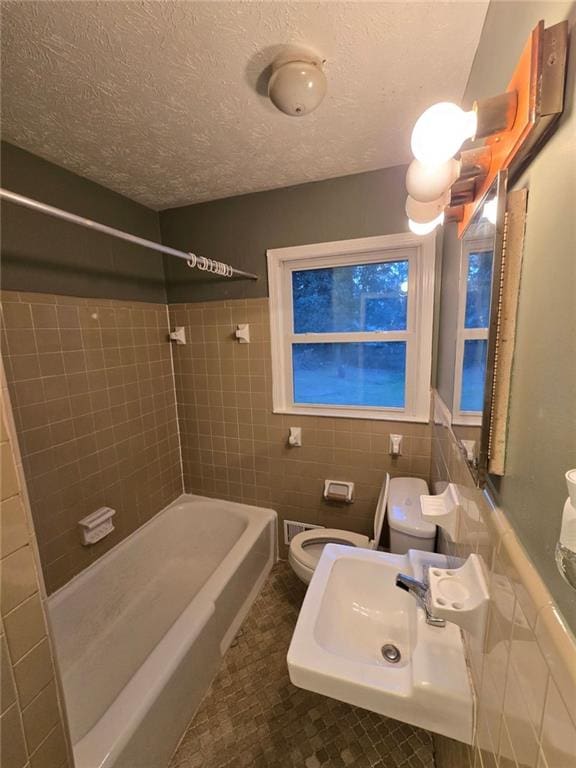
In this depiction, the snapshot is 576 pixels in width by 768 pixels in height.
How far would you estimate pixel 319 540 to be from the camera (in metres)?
1.82

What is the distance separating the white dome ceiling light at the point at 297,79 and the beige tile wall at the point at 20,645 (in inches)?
43.5

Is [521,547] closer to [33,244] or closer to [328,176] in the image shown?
[328,176]

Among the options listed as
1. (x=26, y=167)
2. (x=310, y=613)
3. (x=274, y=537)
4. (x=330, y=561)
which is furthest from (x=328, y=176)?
(x=274, y=537)

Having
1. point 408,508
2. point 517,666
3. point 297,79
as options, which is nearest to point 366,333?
point 408,508

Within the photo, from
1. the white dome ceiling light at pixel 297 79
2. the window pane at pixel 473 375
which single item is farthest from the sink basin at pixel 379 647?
the white dome ceiling light at pixel 297 79

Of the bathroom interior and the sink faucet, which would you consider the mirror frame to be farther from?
the sink faucet

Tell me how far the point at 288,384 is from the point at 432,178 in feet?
4.67

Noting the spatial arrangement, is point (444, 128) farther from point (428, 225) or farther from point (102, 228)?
point (102, 228)

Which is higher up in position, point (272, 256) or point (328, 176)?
point (328, 176)

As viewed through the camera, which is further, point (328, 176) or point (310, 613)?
point (328, 176)

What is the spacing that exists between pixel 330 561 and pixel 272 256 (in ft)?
5.25

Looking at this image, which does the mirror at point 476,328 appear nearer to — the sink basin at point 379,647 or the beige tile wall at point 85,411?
the sink basin at point 379,647

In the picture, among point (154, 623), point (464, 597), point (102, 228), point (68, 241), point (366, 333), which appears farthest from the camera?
point (366, 333)

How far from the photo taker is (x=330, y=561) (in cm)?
107
